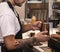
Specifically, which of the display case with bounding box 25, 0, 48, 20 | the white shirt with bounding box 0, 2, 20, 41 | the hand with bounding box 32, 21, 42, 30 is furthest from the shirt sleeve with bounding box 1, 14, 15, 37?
the display case with bounding box 25, 0, 48, 20

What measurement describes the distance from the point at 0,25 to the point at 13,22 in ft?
0.38

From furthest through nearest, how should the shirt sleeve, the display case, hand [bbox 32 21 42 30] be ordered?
1. the display case
2. hand [bbox 32 21 42 30]
3. the shirt sleeve

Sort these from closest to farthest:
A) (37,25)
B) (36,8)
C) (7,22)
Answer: (7,22), (37,25), (36,8)

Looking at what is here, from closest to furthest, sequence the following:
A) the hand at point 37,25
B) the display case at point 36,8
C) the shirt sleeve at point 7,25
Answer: the shirt sleeve at point 7,25 → the hand at point 37,25 → the display case at point 36,8

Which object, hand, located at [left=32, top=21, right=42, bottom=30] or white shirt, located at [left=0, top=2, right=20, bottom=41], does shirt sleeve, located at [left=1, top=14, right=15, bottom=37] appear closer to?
white shirt, located at [left=0, top=2, right=20, bottom=41]

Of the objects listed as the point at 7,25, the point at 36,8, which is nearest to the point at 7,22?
the point at 7,25

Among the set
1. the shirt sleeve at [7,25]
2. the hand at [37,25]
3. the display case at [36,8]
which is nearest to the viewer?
the shirt sleeve at [7,25]

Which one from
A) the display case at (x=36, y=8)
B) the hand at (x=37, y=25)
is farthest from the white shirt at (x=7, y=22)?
the display case at (x=36, y=8)

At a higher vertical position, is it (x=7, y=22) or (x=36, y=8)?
(x=7, y=22)

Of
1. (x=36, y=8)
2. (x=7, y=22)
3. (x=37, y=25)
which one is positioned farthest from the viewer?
(x=36, y=8)

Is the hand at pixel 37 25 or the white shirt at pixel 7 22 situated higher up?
the white shirt at pixel 7 22

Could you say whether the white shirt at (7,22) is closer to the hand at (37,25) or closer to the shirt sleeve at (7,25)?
the shirt sleeve at (7,25)

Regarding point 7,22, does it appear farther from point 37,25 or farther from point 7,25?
point 37,25

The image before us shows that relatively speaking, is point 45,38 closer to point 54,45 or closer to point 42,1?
point 54,45
